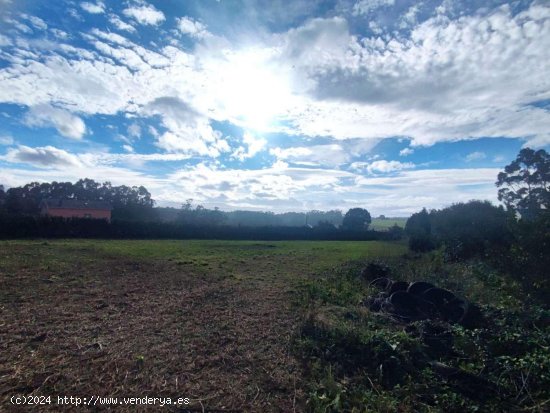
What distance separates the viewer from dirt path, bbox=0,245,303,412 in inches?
163

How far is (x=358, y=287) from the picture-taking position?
11195 mm

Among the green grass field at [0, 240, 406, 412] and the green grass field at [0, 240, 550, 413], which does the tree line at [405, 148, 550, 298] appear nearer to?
the green grass field at [0, 240, 550, 413]

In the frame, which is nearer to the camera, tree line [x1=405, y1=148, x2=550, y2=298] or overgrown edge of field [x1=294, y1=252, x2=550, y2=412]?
overgrown edge of field [x1=294, y1=252, x2=550, y2=412]

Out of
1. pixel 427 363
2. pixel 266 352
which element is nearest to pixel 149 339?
pixel 266 352

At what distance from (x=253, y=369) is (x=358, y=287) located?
7.07 m

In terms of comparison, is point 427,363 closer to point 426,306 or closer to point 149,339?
point 426,306

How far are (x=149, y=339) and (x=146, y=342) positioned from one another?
0.14 meters

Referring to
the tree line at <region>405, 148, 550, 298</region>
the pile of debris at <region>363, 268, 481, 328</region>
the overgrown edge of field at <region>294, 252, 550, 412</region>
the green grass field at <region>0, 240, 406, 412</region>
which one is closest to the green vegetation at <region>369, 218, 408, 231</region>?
the tree line at <region>405, 148, 550, 298</region>

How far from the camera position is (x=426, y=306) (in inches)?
295

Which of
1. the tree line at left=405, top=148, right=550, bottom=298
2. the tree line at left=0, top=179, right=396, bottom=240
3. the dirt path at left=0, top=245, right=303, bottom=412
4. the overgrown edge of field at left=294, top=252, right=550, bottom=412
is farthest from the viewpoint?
the tree line at left=0, top=179, right=396, bottom=240

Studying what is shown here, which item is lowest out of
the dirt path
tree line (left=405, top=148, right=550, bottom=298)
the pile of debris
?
the dirt path

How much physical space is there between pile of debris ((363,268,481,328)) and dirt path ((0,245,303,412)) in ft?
7.55

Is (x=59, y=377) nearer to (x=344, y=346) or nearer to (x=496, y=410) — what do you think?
(x=344, y=346)

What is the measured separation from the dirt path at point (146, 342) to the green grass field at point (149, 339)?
0.6 inches
